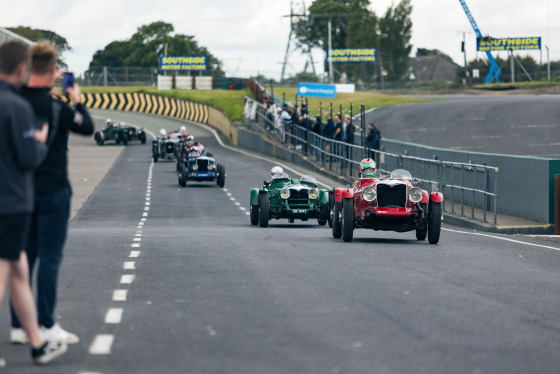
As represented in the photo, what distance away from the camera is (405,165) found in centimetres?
3159

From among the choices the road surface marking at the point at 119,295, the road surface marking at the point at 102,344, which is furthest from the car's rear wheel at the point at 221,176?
the road surface marking at the point at 102,344

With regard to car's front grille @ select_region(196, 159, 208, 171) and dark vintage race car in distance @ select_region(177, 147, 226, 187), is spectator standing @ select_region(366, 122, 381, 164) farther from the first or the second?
car's front grille @ select_region(196, 159, 208, 171)

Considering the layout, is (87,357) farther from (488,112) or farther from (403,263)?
(488,112)

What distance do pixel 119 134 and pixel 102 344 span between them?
184 feet

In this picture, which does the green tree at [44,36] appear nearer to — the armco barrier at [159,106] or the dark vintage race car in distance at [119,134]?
the armco barrier at [159,106]

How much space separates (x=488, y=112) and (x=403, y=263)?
44.6 meters

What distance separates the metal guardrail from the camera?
25047 mm

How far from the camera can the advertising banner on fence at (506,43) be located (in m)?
110

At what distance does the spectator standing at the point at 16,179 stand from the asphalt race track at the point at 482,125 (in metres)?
33.5

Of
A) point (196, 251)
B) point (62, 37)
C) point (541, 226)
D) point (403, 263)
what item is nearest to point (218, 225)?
point (541, 226)

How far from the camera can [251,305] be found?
9359mm

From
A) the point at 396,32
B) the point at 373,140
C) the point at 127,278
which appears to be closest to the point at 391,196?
the point at 127,278

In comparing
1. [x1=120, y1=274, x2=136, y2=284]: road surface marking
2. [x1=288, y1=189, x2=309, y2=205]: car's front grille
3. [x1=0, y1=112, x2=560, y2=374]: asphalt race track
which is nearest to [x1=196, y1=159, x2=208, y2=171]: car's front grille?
[x1=288, y1=189, x2=309, y2=205]: car's front grille

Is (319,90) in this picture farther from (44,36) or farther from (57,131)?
(44,36)
